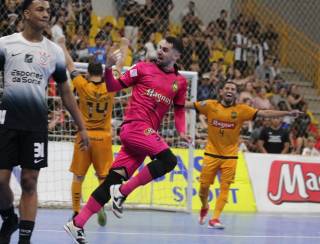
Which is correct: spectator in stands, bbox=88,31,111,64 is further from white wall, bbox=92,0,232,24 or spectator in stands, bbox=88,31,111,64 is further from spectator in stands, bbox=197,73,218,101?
spectator in stands, bbox=197,73,218,101

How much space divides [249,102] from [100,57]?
13.1 ft

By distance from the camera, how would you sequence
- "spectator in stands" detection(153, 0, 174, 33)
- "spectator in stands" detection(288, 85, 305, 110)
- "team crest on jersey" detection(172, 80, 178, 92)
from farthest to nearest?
"spectator in stands" detection(288, 85, 305, 110) < "spectator in stands" detection(153, 0, 174, 33) < "team crest on jersey" detection(172, 80, 178, 92)

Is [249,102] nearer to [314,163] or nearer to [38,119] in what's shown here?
[314,163]

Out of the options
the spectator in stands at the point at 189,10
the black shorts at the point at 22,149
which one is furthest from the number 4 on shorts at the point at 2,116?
the spectator in stands at the point at 189,10

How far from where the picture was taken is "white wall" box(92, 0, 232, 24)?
61.5 ft

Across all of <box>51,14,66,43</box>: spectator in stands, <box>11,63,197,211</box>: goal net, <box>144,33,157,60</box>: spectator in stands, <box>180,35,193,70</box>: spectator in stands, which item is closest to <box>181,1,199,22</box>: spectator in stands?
<box>180,35,193,70</box>: spectator in stands

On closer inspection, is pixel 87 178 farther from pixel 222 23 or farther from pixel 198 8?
pixel 198 8

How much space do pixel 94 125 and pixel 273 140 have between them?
696cm

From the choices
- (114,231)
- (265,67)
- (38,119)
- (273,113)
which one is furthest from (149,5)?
(38,119)

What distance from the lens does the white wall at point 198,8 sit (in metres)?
18.7

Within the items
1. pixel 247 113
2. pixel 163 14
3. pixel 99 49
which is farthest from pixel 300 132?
pixel 247 113

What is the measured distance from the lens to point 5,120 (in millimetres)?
6668

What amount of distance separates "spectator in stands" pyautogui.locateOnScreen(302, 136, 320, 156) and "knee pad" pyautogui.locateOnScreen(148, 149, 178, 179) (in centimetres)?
949

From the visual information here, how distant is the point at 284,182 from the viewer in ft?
50.3
